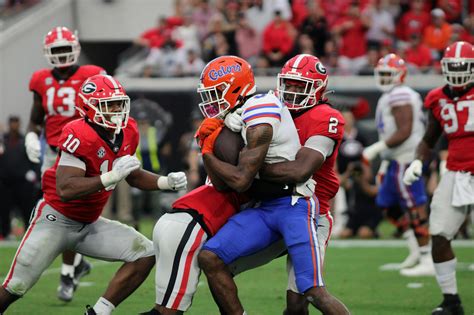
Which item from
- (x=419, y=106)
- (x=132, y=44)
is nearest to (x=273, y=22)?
(x=132, y=44)

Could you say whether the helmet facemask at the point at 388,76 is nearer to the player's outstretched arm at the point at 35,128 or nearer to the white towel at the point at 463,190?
the white towel at the point at 463,190

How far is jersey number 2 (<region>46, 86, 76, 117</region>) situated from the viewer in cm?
753

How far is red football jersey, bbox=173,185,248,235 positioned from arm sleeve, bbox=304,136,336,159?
0.50 metres

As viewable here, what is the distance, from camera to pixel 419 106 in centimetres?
894

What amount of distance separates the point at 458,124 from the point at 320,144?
1734 mm

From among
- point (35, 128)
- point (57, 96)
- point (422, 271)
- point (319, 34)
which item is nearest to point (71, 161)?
point (57, 96)

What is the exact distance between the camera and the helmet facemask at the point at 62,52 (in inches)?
294

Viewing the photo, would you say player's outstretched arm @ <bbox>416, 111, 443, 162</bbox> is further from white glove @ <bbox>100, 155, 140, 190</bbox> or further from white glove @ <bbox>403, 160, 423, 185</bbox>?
white glove @ <bbox>100, 155, 140, 190</bbox>

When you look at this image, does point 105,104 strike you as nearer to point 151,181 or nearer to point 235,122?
point 151,181

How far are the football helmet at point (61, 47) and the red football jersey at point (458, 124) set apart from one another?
286 cm

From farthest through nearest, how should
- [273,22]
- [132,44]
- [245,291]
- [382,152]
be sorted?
[132,44] → [273,22] → [382,152] → [245,291]

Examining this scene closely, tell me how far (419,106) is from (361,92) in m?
4.26

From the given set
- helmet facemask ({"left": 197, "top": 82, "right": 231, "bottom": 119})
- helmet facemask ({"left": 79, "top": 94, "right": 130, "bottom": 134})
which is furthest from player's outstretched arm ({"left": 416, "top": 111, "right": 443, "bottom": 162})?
helmet facemask ({"left": 79, "top": 94, "right": 130, "bottom": 134})

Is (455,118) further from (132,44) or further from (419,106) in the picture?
(132,44)
